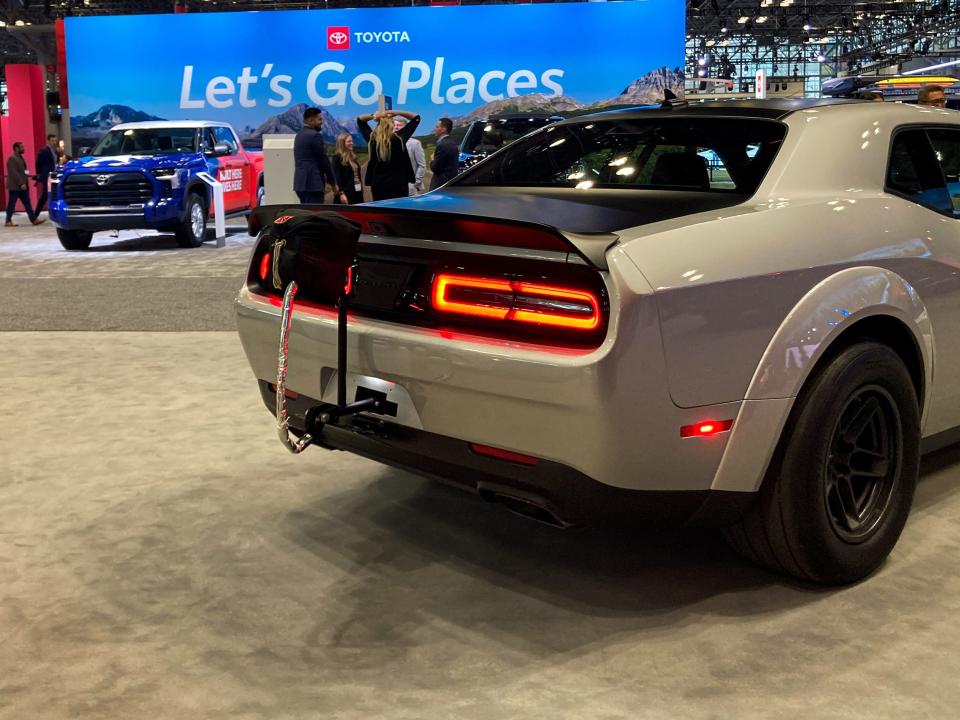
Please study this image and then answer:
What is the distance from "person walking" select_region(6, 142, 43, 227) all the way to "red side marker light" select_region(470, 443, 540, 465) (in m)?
17.3

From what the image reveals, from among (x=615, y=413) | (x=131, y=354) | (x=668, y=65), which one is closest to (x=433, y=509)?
(x=615, y=413)

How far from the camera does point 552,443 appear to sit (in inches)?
94.5

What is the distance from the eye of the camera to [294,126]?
1988 centimetres

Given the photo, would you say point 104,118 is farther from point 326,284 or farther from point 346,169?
point 326,284

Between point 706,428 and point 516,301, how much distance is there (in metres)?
0.55

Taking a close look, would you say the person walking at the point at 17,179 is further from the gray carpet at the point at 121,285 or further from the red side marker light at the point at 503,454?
the red side marker light at the point at 503,454

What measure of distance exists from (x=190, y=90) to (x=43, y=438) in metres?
16.9

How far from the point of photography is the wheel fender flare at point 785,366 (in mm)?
2523

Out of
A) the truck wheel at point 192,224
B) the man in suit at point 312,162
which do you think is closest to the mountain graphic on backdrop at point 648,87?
the truck wheel at point 192,224

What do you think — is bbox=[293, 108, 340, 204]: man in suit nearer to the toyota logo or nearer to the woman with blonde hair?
the woman with blonde hair

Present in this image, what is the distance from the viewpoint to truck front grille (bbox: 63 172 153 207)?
12.9 metres

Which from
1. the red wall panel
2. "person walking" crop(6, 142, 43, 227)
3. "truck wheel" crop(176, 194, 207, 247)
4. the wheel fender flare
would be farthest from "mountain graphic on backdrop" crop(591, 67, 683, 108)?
the wheel fender flare

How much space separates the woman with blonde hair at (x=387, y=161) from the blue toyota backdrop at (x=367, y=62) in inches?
377

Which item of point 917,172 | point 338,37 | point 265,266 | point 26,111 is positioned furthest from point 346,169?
point 26,111
